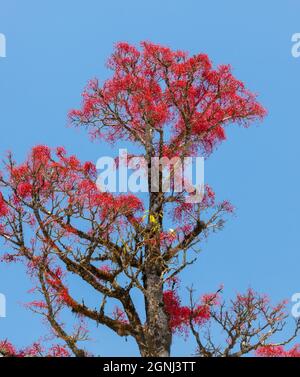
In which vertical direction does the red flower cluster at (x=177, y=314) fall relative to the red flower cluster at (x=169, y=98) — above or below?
below

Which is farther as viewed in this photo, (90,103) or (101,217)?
(90,103)

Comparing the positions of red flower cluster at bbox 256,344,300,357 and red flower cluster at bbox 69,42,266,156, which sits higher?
red flower cluster at bbox 69,42,266,156

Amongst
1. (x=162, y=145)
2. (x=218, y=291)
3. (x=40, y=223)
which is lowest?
(x=218, y=291)

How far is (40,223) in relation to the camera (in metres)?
14.4

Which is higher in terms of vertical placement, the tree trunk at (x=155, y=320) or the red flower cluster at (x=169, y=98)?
the red flower cluster at (x=169, y=98)

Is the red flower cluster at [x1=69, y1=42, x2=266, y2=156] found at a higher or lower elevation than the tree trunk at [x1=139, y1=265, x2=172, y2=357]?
higher

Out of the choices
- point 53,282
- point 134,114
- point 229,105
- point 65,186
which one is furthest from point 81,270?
point 229,105

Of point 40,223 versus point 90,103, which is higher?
point 90,103

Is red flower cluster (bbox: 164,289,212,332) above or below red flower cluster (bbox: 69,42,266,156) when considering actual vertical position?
below

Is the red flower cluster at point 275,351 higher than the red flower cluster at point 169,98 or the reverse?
the reverse
